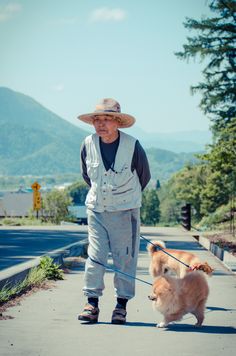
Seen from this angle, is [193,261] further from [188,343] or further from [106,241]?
[188,343]

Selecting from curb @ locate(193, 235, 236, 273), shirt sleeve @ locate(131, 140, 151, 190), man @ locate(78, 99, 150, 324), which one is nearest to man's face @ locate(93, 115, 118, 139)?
man @ locate(78, 99, 150, 324)

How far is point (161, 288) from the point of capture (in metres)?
7.89

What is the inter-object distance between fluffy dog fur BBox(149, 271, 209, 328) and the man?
547mm

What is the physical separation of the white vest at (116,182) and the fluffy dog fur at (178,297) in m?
0.88

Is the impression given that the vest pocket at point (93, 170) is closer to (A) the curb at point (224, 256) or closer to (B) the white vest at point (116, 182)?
(B) the white vest at point (116, 182)

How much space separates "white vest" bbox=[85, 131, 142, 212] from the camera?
8.32 meters

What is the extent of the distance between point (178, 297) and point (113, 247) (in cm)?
93

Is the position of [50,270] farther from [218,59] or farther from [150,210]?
[150,210]

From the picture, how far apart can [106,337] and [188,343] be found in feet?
2.48

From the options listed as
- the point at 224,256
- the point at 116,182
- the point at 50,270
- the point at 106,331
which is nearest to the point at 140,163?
the point at 116,182

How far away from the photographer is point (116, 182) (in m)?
8.32

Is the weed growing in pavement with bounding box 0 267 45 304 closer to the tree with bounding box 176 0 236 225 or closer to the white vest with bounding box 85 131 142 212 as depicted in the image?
the white vest with bounding box 85 131 142 212

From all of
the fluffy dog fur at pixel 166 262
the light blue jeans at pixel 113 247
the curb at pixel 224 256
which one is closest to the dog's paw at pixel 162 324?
the light blue jeans at pixel 113 247

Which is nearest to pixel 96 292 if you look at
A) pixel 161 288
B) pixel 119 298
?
pixel 119 298
